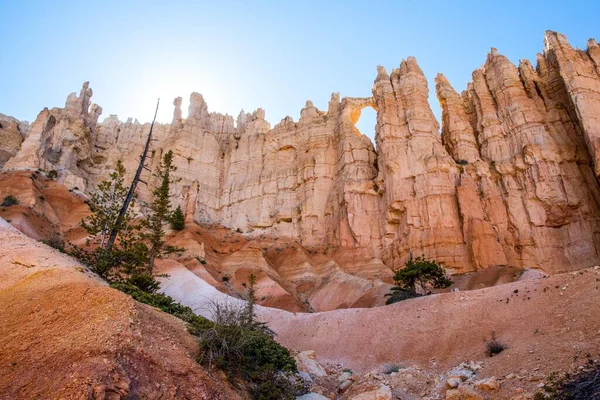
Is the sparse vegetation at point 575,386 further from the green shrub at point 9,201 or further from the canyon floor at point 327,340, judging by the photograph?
the green shrub at point 9,201

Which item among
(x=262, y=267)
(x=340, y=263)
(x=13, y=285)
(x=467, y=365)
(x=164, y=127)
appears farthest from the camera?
(x=164, y=127)

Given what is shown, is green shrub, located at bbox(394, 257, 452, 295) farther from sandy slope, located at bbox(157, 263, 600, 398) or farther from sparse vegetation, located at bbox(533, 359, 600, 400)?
sparse vegetation, located at bbox(533, 359, 600, 400)

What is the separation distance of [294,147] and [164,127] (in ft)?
92.3

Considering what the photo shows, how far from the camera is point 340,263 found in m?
43.6

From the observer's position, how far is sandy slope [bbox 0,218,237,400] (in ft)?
22.3

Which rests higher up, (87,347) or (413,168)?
(413,168)

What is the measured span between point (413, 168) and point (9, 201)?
42.4 m

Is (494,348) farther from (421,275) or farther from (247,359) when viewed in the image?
(421,275)

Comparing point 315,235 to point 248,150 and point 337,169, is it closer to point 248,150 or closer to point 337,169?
point 337,169

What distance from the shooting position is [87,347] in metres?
7.59

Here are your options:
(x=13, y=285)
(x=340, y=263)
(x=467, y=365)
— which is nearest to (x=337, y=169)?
(x=340, y=263)

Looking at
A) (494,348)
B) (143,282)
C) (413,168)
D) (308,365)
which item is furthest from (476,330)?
(413,168)

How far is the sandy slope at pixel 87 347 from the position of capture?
6.80 meters

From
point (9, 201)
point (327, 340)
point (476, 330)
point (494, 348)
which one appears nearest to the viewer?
point (494, 348)
